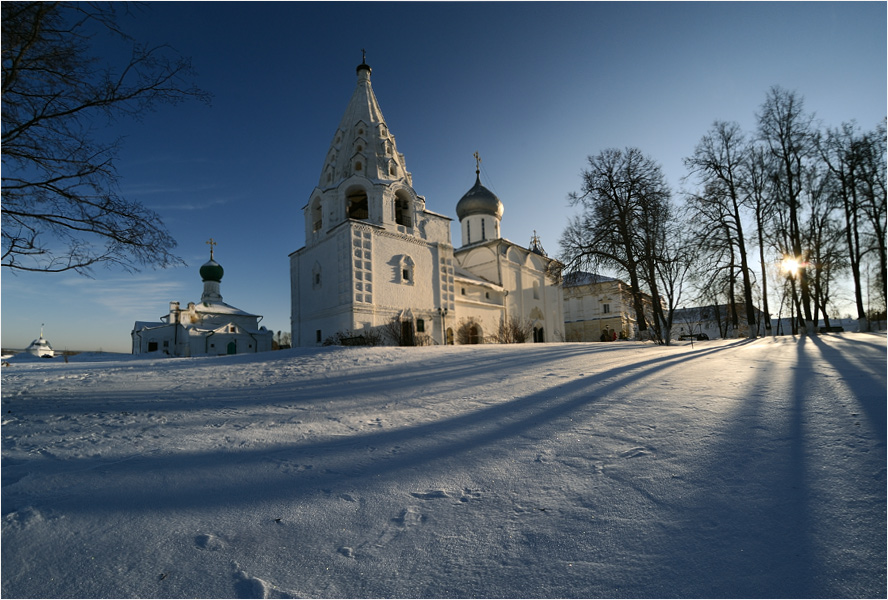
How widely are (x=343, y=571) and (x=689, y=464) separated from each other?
2452 millimetres

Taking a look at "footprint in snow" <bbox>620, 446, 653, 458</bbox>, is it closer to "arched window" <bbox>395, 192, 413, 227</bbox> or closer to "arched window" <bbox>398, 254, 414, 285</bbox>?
"arched window" <bbox>398, 254, 414, 285</bbox>

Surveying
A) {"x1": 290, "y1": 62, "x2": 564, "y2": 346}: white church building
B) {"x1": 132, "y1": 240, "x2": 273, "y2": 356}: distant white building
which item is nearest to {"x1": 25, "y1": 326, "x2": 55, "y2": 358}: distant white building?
{"x1": 132, "y1": 240, "x2": 273, "y2": 356}: distant white building

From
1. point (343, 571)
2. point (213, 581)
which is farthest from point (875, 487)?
point (213, 581)

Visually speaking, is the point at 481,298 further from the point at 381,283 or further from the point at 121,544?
the point at 121,544

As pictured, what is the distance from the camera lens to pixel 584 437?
12.4 feet

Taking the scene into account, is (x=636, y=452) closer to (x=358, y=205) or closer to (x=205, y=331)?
(x=358, y=205)

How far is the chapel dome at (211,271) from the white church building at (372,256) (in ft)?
53.1

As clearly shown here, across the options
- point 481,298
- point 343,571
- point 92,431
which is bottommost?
point 343,571

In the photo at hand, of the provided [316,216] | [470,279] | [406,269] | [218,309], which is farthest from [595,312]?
[218,309]

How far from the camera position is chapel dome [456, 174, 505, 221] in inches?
1323

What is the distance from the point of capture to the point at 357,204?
23734 millimetres

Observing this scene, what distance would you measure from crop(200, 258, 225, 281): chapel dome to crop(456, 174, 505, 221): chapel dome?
2093cm

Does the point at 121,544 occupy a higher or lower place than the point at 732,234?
lower

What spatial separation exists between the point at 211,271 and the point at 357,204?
772 inches
